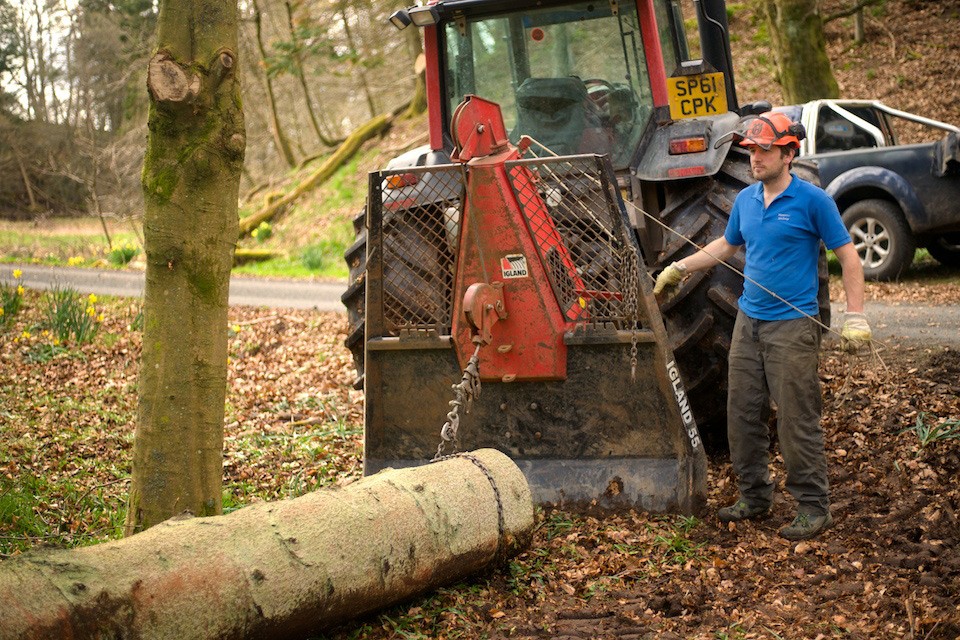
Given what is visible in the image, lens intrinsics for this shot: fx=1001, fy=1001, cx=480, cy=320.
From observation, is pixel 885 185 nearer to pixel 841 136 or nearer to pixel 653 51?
pixel 841 136

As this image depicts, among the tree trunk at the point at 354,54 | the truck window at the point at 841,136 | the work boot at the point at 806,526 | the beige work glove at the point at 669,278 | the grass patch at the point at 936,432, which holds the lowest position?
the work boot at the point at 806,526

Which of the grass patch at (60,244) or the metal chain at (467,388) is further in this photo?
the grass patch at (60,244)

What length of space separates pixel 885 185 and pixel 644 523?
22.5 ft

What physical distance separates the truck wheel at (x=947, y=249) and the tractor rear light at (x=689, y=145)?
20.5 feet

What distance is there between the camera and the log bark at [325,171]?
847 inches

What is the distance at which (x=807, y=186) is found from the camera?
15.0 feet

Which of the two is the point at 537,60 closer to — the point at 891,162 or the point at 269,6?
the point at 891,162

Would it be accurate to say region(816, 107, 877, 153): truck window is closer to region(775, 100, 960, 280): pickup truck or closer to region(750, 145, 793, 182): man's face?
region(775, 100, 960, 280): pickup truck

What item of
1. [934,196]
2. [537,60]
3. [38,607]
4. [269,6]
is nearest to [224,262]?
[38,607]

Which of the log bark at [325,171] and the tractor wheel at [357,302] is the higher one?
the log bark at [325,171]

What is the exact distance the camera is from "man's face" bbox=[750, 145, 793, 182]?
4.55 m

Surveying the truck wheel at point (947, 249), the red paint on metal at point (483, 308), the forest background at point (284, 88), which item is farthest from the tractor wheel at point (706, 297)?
the forest background at point (284, 88)

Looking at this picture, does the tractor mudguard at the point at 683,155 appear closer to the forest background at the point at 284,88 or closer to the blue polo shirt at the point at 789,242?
the blue polo shirt at the point at 789,242

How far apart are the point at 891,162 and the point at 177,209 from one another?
332 inches
